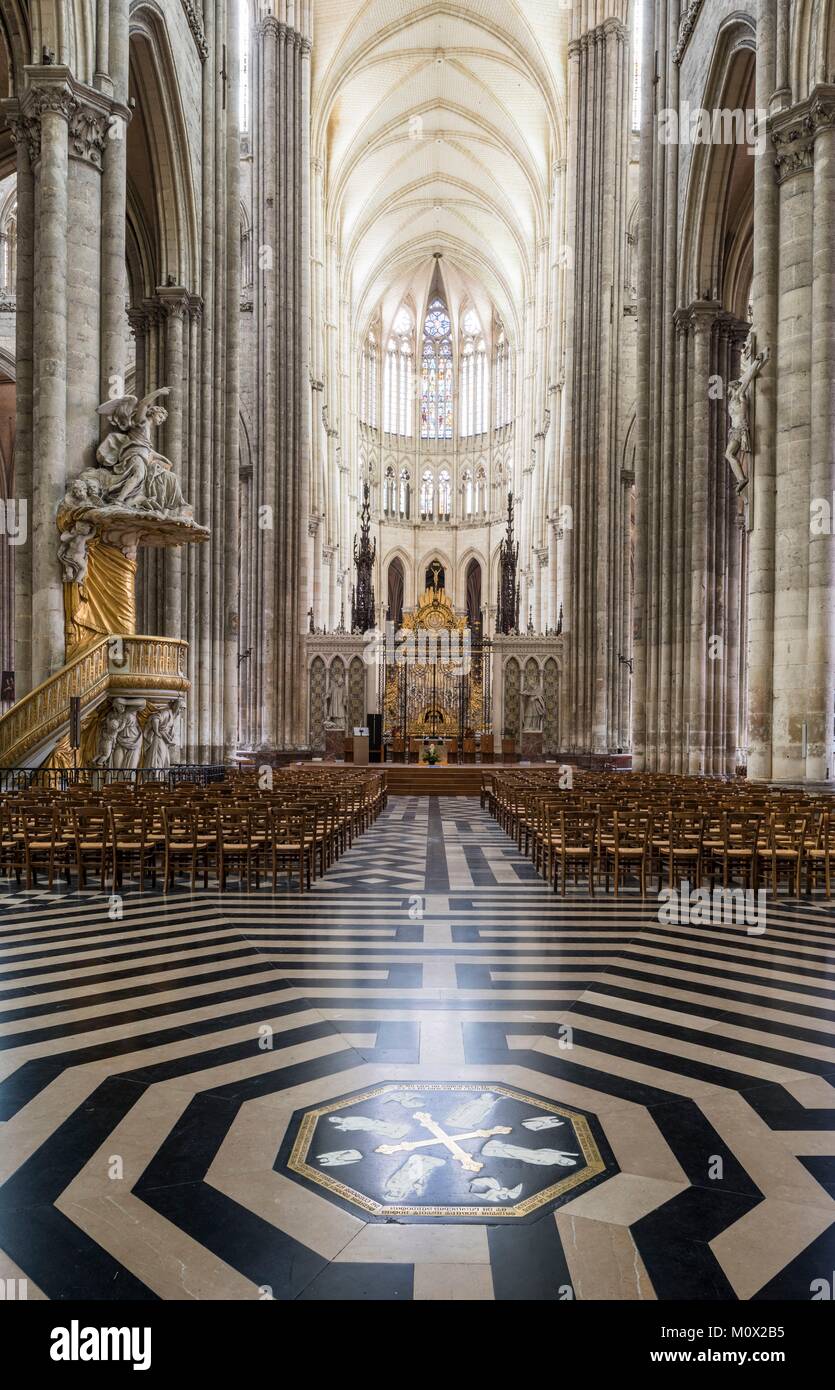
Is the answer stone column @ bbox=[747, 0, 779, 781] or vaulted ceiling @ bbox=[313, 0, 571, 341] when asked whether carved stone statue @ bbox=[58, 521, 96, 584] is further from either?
vaulted ceiling @ bbox=[313, 0, 571, 341]

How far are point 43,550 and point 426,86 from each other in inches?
1700

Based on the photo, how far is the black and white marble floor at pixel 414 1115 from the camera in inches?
108

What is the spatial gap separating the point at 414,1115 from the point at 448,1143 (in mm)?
286

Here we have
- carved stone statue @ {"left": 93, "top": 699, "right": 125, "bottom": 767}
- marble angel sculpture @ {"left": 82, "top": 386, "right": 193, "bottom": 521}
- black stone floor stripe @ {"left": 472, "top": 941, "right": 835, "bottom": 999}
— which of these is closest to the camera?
black stone floor stripe @ {"left": 472, "top": 941, "right": 835, "bottom": 999}

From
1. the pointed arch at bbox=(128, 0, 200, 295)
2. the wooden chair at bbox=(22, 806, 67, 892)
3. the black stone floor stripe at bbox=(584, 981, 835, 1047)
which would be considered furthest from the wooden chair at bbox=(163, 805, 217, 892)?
the pointed arch at bbox=(128, 0, 200, 295)

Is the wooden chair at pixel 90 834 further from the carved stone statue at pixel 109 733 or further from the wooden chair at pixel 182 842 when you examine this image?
the carved stone statue at pixel 109 733

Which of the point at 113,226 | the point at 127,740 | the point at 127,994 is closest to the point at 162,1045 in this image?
the point at 127,994

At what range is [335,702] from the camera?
33719 millimetres

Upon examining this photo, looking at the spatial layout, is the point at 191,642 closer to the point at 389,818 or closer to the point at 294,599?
the point at 389,818

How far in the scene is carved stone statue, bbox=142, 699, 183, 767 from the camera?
15.2 metres

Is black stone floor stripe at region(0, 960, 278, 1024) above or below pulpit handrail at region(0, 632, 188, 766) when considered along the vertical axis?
below

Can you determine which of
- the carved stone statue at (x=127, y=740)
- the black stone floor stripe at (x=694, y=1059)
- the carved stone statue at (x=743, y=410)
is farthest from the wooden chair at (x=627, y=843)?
the carved stone statue at (x=743, y=410)

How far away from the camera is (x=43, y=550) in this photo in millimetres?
14227

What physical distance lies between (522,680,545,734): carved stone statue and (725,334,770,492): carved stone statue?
708 inches
